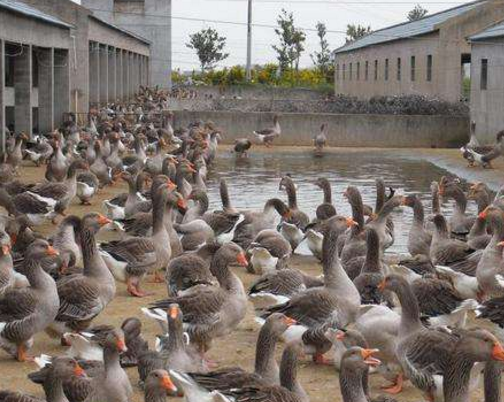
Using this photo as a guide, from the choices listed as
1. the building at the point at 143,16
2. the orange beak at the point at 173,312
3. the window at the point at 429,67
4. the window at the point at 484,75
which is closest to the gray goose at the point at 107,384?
the orange beak at the point at 173,312

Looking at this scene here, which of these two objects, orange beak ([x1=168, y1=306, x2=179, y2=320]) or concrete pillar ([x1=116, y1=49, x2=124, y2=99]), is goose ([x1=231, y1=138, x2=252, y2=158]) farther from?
orange beak ([x1=168, y1=306, x2=179, y2=320])

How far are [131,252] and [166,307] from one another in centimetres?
332

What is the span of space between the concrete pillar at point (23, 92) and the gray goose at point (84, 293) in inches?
921

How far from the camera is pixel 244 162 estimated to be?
34938 millimetres

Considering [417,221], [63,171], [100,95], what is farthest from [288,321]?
[100,95]

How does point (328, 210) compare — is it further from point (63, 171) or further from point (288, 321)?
point (63, 171)

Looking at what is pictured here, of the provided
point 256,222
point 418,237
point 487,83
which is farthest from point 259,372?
point 487,83

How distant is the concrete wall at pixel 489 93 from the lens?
37406mm

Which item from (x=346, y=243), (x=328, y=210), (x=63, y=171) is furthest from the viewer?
(x=63, y=171)

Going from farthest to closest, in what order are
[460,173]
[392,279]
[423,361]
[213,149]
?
[213,149] < [460,173] < [392,279] < [423,361]

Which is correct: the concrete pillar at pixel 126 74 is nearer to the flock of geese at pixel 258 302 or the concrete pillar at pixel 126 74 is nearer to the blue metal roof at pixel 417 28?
the blue metal roof at pixel 417 28

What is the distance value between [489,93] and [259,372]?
104 ft

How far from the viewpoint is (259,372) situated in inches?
351

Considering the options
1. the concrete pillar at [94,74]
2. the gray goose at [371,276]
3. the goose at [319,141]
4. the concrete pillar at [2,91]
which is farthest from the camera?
the concrete pillar at [94,74]
